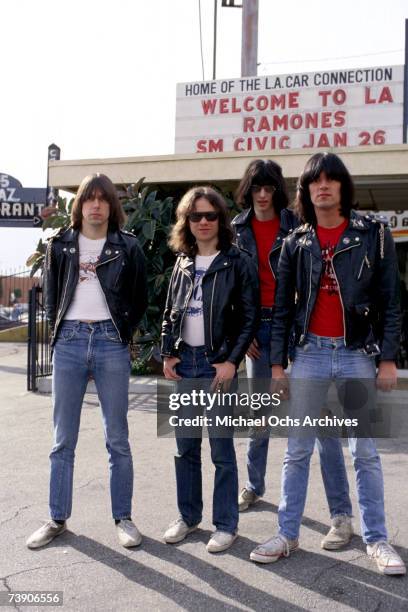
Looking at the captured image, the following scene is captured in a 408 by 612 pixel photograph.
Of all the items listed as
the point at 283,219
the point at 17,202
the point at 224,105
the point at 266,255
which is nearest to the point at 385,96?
the point at 224,105

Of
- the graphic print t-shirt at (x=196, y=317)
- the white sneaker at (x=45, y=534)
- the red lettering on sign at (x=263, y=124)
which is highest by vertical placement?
the red lettering on sign at (x=263, y=124)

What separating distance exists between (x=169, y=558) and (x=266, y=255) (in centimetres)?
188

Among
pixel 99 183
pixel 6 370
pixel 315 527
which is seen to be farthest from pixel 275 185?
pixel 6 370

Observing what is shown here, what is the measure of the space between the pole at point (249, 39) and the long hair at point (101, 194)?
32.3ft

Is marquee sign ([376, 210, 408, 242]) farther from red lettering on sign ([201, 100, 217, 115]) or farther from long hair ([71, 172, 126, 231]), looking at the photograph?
long hair ([71, 172, 126, 231])

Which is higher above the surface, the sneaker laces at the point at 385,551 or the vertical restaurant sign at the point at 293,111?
the vertical restaurant sign at the point at 293,111

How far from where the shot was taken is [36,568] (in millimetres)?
3287

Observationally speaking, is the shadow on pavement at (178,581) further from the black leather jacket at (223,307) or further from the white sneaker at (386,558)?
the black leather jacket at (223,307)

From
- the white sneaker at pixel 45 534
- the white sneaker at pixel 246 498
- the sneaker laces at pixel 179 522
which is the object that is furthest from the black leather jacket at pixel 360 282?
the white sneaker at pixel 45 534

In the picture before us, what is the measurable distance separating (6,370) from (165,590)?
31.7 ft

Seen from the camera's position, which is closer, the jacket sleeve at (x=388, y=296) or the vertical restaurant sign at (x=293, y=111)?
the jacket sleeve at (x=388, y=296)

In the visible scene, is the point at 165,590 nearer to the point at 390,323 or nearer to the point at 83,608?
the point at 83,608

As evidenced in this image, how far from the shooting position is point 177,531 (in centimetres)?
366

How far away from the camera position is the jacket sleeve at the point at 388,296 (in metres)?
3.36
